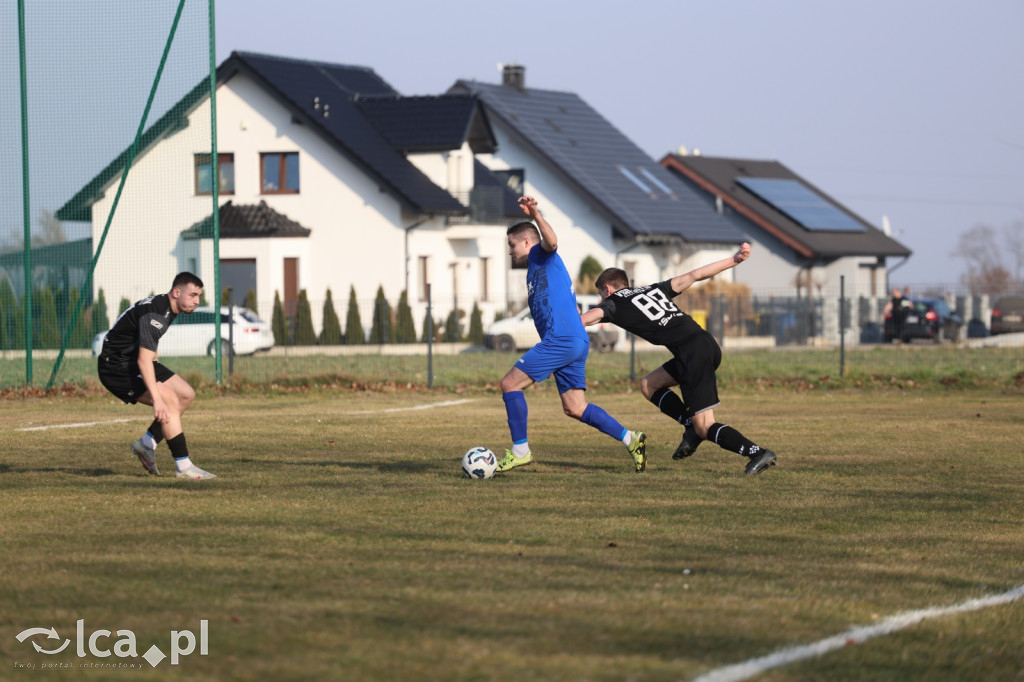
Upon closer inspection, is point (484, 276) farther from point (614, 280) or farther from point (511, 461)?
point (511, 461)

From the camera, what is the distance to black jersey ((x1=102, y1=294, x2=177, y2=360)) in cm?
958

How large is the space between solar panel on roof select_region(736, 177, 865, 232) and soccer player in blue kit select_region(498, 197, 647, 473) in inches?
2007

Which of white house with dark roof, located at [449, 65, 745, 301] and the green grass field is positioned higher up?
white house with dark roof, located at [449, 65, 745, 301]

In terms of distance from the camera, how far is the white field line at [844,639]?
4.35 m

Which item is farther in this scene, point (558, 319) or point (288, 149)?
point (288, 149)

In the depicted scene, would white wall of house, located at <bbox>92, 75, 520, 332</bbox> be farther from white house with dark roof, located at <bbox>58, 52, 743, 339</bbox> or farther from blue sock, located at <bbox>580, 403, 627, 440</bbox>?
blue sock, located at <bbox>580, 403, 627, 440</bbox>

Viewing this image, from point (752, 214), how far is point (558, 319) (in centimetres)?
5024

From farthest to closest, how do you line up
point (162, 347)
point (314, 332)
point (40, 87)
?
point (314, 332) < point (162, 347) < point (40, 87)

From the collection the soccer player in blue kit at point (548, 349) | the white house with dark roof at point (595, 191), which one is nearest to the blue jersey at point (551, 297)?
the soccer player in blue kit at point (548, 349)

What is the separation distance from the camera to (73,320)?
20.1 m

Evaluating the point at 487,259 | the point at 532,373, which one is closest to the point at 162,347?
the point at 532,373

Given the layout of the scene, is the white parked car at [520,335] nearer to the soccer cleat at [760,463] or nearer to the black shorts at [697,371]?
the black shorts at [697,371]

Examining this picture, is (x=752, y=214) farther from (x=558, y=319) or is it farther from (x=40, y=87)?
(x=558, y=319)

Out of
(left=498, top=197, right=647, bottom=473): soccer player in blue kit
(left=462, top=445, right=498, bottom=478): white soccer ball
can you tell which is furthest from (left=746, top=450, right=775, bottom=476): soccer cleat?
(left=462, top=445, right=498, bottom=478): white soccer ball
